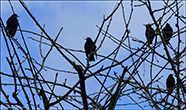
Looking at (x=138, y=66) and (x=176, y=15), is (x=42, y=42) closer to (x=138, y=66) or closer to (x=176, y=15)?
(x=138, y=66)

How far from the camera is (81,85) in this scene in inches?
70.1

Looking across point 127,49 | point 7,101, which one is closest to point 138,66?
point 127,49

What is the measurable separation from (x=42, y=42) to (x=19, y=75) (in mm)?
402

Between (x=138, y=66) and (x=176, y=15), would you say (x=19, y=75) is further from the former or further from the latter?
(x=176, y=15)

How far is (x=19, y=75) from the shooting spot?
195cm

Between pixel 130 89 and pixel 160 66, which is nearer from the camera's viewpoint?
pixel 130 89

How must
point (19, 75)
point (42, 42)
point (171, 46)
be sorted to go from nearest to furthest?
point (19, 75) < point (42, 42) < point (171, 46)

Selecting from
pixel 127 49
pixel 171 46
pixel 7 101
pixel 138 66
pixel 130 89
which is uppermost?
pixel 171 46

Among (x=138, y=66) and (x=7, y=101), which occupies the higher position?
(x=138, y=66)

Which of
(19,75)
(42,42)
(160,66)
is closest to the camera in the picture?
(19,75)

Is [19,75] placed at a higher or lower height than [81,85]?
higher

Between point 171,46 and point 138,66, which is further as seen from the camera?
point 171,46

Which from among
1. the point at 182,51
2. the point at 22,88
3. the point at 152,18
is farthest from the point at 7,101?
the point at 182,51

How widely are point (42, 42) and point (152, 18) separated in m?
0.97
